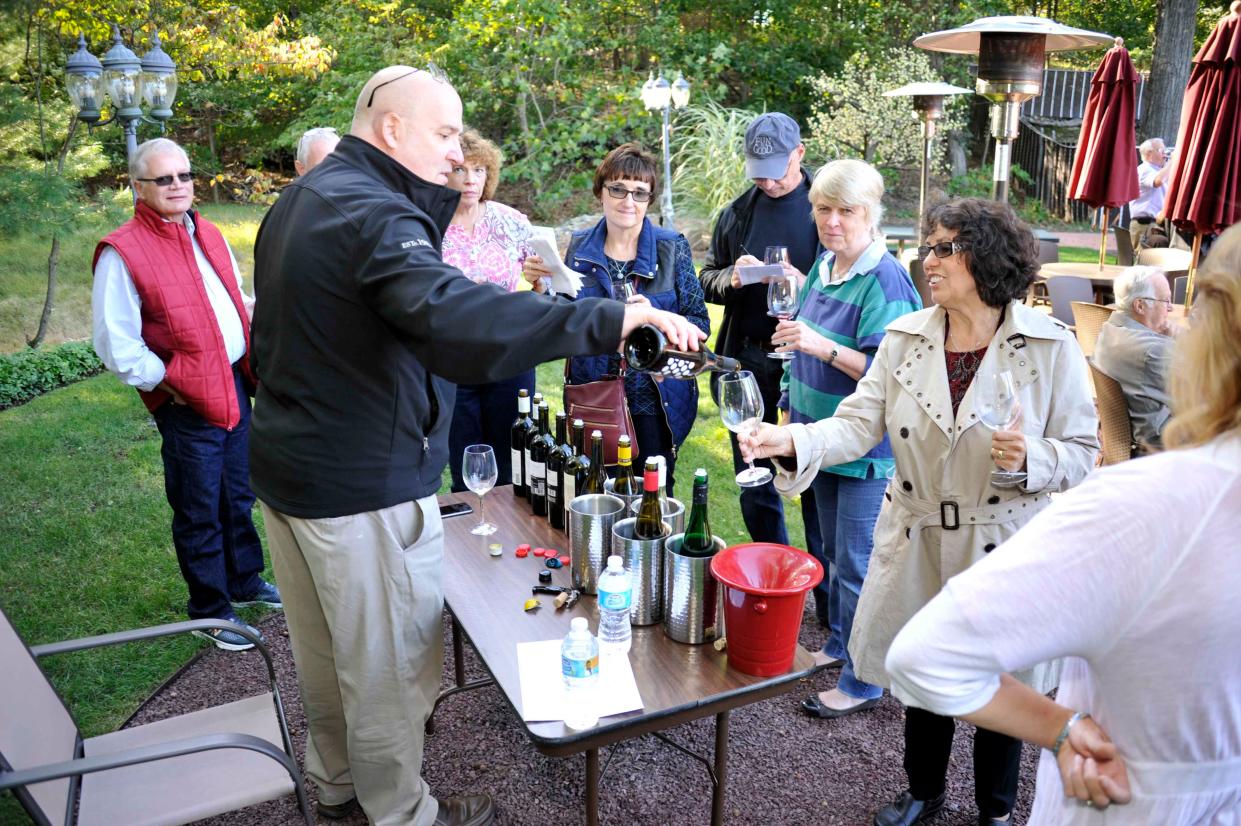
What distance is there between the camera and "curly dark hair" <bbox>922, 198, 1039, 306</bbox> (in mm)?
2504

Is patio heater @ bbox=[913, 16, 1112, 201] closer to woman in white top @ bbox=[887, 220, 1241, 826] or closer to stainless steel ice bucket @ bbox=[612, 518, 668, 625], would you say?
stainless steel ice bucket @ bbox=[612, 518, 668, 625]

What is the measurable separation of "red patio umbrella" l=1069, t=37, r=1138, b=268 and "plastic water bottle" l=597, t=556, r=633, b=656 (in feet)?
23.1

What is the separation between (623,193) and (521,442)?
1.28 meters

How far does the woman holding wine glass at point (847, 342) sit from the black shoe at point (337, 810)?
5.57 ft

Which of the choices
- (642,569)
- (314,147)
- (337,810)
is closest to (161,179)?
(314,147)

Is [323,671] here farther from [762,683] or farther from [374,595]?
[762,683]

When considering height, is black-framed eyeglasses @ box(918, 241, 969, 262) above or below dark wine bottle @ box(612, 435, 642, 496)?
above

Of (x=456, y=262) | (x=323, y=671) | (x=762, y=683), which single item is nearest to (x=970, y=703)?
(x=762, y=683)

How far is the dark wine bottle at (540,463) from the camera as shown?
3178 millimetres

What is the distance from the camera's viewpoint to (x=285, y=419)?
2.36m

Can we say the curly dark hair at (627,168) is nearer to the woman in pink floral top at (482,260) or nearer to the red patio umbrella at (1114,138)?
the woman in pink floral top at (482,260)

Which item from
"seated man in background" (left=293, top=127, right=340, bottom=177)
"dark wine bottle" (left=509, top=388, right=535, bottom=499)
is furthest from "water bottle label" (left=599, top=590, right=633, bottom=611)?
"seated man in background" (left=293, top=127, right=340, bottom=177)

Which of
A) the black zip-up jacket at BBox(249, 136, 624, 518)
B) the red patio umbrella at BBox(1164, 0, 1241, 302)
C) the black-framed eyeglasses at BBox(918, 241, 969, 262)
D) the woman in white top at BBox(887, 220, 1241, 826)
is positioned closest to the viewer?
the woman in white top at BBox(887, 220, 1241, 826)

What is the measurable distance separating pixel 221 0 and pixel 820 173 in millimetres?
13376
